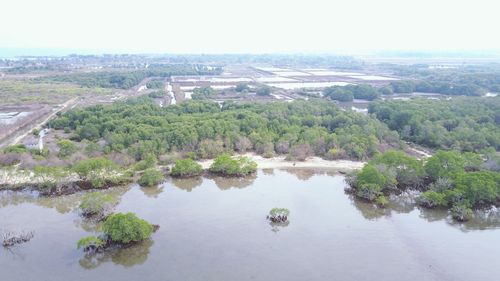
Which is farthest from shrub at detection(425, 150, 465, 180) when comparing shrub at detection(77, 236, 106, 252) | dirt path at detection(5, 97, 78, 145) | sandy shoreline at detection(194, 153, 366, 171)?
dirt path at detection(5, 97, 78, 145)

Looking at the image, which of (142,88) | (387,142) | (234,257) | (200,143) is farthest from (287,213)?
(142,88)

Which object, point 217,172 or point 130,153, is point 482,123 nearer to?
point 217,172

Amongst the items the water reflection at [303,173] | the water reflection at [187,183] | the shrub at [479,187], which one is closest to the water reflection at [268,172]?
the water reflection at [303,173]

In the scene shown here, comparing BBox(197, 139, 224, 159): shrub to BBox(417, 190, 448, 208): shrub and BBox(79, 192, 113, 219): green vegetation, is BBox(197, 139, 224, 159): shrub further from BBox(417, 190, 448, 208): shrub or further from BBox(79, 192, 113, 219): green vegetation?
BBox(417, 190, 448, 208): shrub

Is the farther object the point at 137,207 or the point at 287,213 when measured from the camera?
the point at 137,207

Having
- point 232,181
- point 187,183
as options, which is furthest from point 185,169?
point 232,181

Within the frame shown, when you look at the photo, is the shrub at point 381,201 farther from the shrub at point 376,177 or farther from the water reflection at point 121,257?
the water reflection at point 121,257
